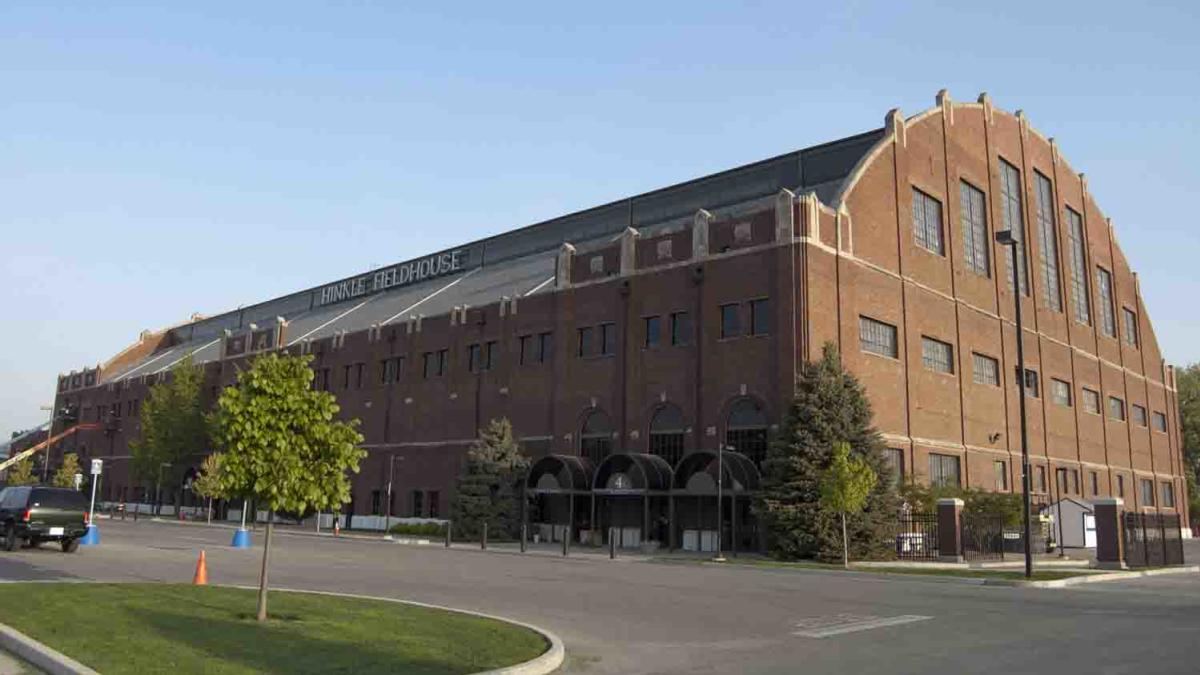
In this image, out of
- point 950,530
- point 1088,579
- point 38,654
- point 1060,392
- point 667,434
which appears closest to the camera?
point 38,654

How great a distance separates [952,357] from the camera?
147 ft

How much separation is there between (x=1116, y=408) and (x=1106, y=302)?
25.1ft

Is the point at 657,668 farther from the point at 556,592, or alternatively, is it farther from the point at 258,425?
the point at 556,592

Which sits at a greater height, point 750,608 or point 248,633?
point 248,633

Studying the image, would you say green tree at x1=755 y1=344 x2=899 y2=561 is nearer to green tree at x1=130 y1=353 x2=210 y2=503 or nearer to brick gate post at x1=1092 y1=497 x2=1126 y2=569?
brick gate post at x1=1092 y1=497 x2=1126 y2=569

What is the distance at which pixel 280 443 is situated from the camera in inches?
511

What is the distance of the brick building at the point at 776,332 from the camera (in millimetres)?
38031

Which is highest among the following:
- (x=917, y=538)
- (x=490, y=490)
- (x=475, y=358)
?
(x=475, y=358)

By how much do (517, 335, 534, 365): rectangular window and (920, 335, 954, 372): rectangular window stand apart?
19.7m

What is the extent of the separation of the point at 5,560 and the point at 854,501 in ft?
79.2

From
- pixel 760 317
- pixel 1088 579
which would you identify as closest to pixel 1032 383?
pixel 760 317

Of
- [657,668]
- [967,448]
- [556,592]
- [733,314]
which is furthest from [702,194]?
[657,668]

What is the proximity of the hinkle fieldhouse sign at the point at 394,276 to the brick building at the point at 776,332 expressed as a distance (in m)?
0.50

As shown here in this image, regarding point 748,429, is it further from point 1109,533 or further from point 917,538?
point 1109,533
